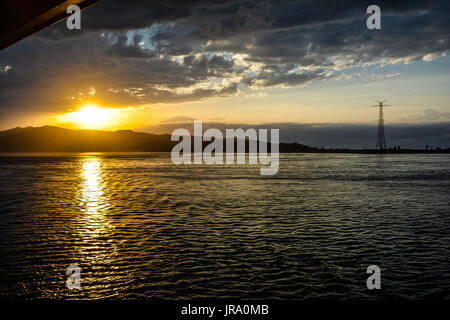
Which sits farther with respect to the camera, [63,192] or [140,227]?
[63,192]

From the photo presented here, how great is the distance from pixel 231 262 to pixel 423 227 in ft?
33.7

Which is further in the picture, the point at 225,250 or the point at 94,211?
the point at 94,211

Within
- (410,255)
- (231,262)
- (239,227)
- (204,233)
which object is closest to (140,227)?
(204,233)

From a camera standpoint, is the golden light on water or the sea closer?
the sea

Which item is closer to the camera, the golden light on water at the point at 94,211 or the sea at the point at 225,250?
the sea at the point at 225,250

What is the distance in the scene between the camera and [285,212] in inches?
812

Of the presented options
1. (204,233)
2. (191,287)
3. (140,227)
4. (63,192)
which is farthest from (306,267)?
(63,192)
